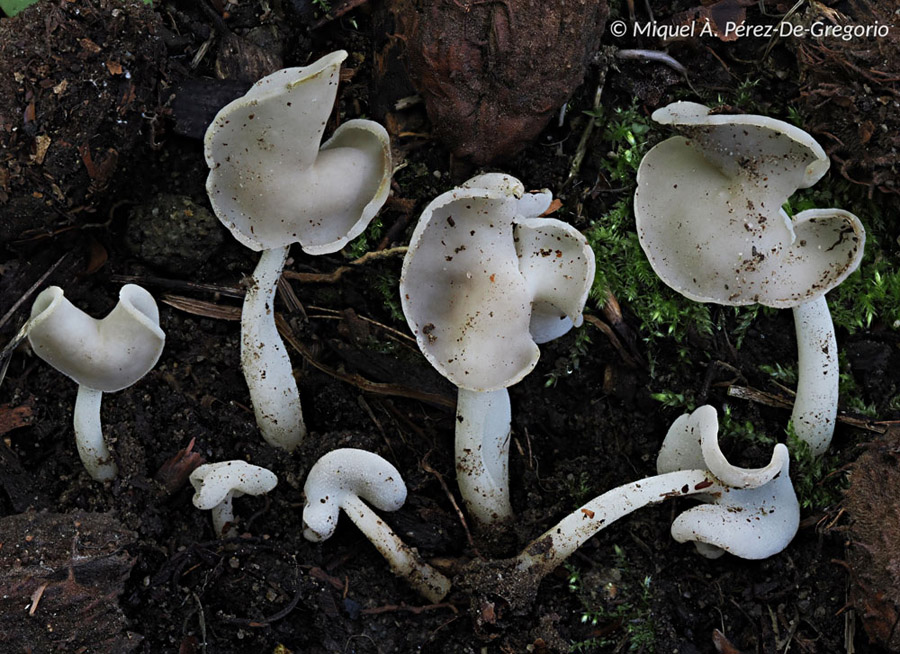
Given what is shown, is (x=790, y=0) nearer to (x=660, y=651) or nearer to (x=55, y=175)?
(x=660, y=651)

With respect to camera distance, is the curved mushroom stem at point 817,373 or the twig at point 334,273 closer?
the curved mushroom stem at point 817,373

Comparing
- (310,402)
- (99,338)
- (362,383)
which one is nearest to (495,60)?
(362,383)

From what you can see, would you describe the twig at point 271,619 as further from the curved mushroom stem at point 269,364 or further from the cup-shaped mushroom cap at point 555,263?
the cup-shaped mushroom cap at point 555,263

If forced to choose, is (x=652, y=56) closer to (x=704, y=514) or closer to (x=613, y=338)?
(x=613, y=338)

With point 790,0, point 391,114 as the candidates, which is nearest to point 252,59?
point 391,114

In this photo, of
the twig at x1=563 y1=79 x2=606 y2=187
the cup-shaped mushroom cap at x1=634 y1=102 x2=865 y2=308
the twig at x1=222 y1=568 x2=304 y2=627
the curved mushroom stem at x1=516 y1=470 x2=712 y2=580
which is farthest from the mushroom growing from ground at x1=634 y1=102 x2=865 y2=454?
the twig at x1=222 y1=568 x2=304 y2=627

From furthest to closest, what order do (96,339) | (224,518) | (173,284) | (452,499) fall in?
(173,284)
(452,499)
(224,518)
(96,339)

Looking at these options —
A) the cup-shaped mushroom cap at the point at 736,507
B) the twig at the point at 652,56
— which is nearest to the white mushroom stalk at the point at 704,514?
the cup-shaped mushroom cap at the point at 736,507
